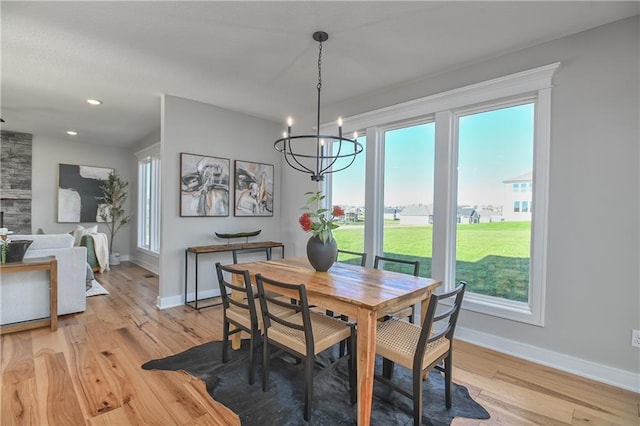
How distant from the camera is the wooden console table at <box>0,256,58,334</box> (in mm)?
2865

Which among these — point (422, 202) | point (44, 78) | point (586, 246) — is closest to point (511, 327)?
point (586, 246)

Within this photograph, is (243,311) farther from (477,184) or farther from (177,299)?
(477,184)

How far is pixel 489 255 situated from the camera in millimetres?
2861

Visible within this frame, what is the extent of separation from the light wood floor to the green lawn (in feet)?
1.97

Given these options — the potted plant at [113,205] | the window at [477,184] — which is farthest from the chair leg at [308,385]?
the potted plant at [113,205]

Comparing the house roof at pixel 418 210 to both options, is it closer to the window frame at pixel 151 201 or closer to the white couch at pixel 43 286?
the white couch at pixel 43 286

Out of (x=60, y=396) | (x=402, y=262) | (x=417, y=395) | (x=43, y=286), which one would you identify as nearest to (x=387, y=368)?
(x=417, y=395)

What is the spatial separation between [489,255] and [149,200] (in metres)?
6.24

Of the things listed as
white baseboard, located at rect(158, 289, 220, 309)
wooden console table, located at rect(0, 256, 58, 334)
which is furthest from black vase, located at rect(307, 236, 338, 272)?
wooden console table, located at rect(0, 256, 58, 334)

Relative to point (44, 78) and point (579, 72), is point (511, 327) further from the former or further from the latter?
point (44, 78)

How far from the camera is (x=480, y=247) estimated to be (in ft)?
9.54

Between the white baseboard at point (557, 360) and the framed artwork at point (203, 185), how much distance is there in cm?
337

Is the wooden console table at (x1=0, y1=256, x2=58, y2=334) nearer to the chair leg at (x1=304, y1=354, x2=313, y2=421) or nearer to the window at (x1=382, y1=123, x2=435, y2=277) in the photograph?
the chair leg at (x1=304, y1=354, x2=313, y2=421)

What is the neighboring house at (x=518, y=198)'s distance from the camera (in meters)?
2.62
